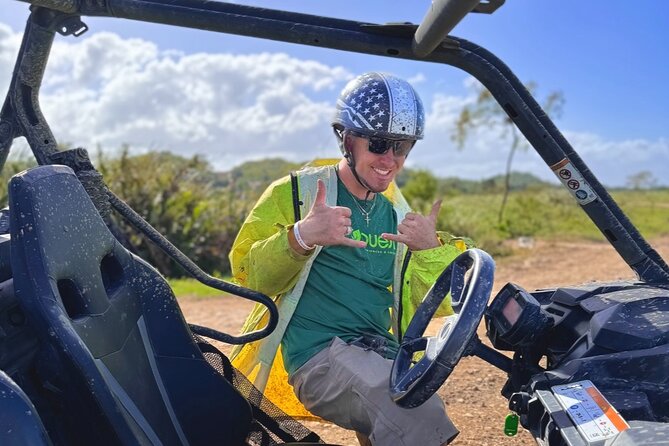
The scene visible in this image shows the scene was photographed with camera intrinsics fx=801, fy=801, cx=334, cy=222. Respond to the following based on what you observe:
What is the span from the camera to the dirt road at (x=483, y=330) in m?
4.01

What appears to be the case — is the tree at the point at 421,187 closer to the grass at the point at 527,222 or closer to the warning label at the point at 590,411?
the grass at the point at 527,222

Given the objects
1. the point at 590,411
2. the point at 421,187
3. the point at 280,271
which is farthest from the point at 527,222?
the point at 590,411

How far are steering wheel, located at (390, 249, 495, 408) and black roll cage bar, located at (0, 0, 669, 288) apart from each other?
19.1 inches

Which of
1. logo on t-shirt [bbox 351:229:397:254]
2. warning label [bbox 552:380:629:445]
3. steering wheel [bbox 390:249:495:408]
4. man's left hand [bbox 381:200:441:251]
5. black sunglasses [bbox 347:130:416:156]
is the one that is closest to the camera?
warning label [bbox 552:380:629:445]

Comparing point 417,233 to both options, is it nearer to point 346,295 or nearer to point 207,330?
point 346,295

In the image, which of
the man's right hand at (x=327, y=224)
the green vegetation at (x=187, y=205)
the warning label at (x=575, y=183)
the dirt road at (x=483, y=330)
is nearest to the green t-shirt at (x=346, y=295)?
the man's right hand at (x=327, y=224)

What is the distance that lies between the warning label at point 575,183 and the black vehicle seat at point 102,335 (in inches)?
47.7

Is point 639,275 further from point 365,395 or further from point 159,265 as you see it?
point 159,265

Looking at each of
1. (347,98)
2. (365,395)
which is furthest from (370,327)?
(347,98)

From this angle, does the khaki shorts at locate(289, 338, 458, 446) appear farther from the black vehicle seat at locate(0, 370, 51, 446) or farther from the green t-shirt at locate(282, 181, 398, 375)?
the black vehicle seat at locate(0, 370, 51, 446)

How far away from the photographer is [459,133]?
17.7 m

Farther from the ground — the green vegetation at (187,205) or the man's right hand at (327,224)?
the man's right hand at (327,224)

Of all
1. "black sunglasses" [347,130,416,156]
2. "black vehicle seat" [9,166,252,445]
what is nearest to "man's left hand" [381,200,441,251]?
"black sunglasses" [347,130,416,156]

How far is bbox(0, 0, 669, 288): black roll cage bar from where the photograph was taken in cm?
237
